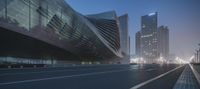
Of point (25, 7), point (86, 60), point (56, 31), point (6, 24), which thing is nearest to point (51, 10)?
point (56, 31)

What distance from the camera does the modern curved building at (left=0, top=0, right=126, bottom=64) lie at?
44.7m

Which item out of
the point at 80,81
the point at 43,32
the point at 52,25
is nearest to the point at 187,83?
the point at 80,81

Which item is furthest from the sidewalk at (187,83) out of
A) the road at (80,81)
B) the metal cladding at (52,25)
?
the metal cladding at (52,25)

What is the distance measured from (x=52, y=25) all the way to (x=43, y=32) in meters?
5.10

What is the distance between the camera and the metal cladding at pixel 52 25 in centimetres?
4428

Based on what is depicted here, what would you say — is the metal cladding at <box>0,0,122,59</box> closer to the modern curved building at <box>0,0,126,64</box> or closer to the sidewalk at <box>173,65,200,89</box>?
the modern curved building at <box>0,0,126,64</box>

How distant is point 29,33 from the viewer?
1913 inches

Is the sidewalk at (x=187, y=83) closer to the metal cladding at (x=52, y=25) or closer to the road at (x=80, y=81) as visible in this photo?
the road at (x=80, y=81)

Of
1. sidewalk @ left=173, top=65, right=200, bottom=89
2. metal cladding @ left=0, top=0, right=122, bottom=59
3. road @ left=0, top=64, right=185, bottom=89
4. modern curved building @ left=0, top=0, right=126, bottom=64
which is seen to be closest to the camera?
road @ left=0, top=64, right=185, bottom=89

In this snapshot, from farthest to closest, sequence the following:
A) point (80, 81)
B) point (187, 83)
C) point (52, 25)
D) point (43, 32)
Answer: point (52, 25) → point (43, 32) → point (187, 83) → point (80, 81)

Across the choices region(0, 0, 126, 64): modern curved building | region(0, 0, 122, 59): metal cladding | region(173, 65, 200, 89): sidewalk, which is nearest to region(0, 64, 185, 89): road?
region(173, 65, 200, 89): sidewalk

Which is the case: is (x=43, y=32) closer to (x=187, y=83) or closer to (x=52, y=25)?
(x=52, y=25)

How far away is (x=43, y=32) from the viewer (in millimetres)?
54344

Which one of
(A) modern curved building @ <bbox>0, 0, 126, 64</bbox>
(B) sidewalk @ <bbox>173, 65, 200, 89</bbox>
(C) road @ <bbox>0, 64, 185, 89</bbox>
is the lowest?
(B) sidewalk @ <bbox>173, 65, 200, 89</bbox>
